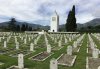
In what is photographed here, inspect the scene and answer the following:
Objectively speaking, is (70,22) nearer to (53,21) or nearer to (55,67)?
(53,21)

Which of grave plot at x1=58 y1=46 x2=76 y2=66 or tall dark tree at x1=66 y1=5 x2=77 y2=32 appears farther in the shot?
tall dark tree at x1=66 y1=5 x2=77 y2=32

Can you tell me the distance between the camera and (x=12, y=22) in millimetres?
114062

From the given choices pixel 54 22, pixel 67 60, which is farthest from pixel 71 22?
pixel 67 60

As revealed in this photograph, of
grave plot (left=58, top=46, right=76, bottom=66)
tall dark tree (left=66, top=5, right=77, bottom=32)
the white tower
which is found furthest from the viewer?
the white tower

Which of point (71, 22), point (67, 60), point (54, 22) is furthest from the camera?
point (54, 22)

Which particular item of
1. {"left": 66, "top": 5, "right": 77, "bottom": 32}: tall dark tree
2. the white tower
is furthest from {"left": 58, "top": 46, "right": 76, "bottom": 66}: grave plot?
the white tower

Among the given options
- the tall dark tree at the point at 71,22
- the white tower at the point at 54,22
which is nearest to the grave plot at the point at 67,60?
the tall dark tree at the point at 71,22

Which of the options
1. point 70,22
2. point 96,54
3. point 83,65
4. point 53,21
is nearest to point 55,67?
point 83,65

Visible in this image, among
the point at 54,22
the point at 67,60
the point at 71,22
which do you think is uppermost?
the point at 54,22

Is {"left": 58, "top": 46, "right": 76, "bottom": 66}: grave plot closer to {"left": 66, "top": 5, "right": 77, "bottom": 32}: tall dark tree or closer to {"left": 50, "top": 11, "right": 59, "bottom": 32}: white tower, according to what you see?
{"left": 66, "top": 5, "right": 77, "bottom": 32}: tall dark tree

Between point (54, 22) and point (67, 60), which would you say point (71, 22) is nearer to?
point (54, 22)

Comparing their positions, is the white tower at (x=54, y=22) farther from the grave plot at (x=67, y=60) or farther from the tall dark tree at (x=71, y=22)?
the grave plot at (x=67, y=60)

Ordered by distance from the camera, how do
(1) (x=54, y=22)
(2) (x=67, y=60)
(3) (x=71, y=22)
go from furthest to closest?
(1) (x=54, y=22), (3) (x=71, y=22), (2) (x=67, y=60)

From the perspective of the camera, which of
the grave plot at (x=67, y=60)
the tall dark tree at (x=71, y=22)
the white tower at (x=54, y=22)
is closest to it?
the grave plot at (x=67, y=60)
